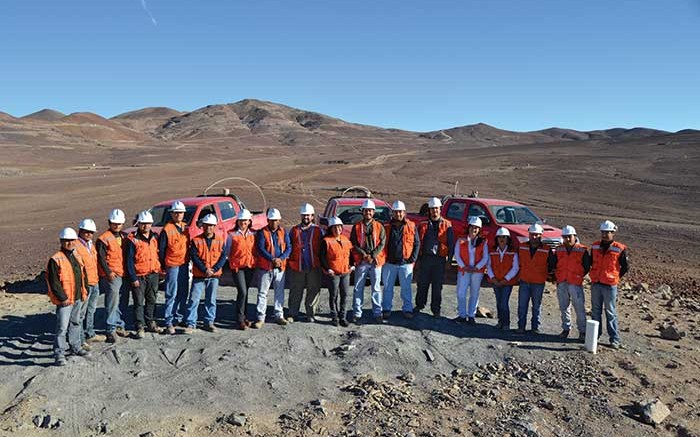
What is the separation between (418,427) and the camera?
6223 mm

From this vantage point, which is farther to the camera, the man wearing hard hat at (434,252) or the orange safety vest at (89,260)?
the man wearing hard hat at (434,252)

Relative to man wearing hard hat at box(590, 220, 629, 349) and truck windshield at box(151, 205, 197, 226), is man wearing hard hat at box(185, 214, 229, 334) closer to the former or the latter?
truck windshield at box(151, 205, 197, 226)

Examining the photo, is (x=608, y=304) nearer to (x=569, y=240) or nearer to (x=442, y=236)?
(x=569, y=240)

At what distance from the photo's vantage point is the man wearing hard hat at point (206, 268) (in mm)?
8664

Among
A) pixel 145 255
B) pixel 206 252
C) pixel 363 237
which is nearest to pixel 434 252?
pixel 363 237

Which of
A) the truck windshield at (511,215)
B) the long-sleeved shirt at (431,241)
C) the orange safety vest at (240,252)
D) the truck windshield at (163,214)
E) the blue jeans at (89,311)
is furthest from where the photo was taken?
the truck windshield at (511,215)

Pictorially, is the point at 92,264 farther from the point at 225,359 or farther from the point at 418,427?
the point at 418,427

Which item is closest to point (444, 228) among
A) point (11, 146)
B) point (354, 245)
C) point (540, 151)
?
point (354, 245)

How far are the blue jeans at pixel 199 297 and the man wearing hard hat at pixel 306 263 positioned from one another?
1.24 m

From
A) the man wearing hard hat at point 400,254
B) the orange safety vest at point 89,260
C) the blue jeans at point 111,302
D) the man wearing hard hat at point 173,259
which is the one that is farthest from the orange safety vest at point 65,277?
the man wearing hard hat at point 400,254

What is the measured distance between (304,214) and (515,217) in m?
6.28

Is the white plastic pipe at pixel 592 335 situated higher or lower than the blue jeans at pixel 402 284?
lower

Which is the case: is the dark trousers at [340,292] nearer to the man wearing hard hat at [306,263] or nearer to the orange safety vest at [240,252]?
the man wearing hard hat at [306,263]

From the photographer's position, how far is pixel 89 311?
817cm
